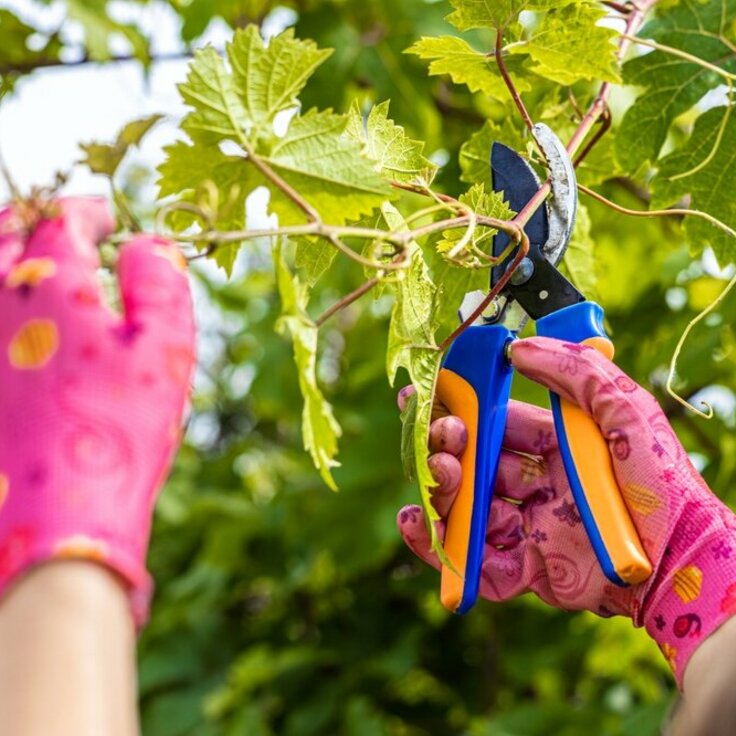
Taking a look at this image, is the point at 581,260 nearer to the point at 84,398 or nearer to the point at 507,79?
the point at 507,79

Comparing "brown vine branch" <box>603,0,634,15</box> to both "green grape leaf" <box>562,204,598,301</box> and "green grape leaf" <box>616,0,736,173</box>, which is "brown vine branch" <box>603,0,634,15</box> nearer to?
"green grape leaf" <box>616,0,736,173</box>

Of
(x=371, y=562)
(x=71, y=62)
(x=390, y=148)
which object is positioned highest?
(x=390, y=148)

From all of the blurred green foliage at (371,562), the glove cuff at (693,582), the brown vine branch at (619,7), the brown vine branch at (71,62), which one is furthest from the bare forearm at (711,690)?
the brown vine branch at (71,62)

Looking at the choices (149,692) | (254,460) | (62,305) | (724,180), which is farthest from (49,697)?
(254,460)

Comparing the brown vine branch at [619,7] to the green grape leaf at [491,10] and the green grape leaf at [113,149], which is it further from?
the green grape leaf at [113,149]

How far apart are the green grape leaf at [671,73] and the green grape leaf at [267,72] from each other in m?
0.51

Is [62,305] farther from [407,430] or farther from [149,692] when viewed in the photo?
[149,692]

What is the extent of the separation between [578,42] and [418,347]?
33 cm

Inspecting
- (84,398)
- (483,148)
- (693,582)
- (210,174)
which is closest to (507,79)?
(483,148)

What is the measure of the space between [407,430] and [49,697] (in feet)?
1.45

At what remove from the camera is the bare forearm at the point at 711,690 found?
2.44ft

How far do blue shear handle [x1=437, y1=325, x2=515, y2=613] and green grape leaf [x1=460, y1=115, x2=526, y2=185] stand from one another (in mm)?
265

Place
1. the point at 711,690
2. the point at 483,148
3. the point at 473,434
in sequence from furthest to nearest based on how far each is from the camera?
the point at 483,148
the point at 473,434
the point at 711,690

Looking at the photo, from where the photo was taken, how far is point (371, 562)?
229cm
